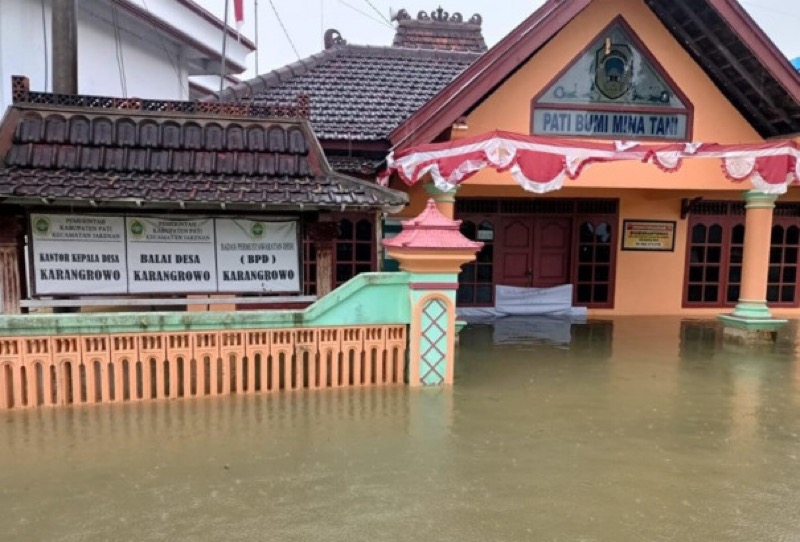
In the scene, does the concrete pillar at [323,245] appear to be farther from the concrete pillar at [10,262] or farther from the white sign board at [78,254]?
the concrete pillar at [10,262]

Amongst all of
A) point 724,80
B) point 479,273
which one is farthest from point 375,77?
point 724,80

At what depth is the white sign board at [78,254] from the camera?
6.08 metres

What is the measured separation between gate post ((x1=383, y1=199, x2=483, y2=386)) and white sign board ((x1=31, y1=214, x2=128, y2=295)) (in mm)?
2888

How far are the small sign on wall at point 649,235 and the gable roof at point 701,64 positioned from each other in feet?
7.97

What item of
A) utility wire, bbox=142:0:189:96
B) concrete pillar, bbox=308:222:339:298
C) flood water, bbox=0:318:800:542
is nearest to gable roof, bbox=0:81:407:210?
concrete pillar, bbox=308:222:339:298

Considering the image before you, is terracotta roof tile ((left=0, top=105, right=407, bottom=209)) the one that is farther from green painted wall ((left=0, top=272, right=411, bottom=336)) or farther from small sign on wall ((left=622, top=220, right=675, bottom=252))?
small sign on wall ((left=622, top=220, right=675, bottom=252))

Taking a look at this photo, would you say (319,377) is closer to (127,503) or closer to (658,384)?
(127,503)

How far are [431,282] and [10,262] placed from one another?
4311mm

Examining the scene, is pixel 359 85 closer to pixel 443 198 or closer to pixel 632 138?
pixel 443 198

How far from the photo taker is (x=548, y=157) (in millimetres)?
7816

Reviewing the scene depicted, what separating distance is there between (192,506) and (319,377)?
2.52m

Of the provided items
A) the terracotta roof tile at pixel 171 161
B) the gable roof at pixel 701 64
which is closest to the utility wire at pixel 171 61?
the terracotta roof tile at pixel 171 161

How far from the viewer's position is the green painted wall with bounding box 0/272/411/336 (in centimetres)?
545

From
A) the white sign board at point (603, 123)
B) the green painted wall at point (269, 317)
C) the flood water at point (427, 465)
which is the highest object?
the white sign board at point (603, 123)
